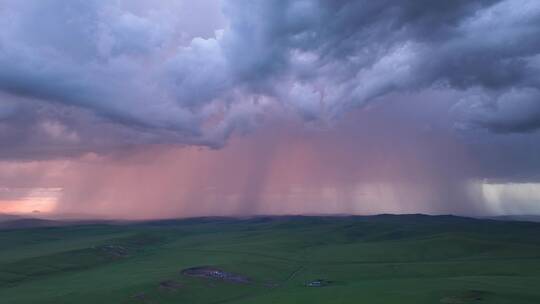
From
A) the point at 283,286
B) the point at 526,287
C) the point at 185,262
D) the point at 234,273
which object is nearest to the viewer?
the point at 526,287

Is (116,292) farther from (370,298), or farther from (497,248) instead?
(497,248)

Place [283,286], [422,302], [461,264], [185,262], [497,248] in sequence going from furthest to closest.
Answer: [497,248] → [185,262] → [461,264] → [283,286] → [422,302]

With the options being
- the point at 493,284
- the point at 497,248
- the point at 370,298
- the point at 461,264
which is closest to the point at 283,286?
the point at 370,298

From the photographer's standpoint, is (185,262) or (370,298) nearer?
(370,298)

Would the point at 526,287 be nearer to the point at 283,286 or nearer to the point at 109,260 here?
the point at 283,286

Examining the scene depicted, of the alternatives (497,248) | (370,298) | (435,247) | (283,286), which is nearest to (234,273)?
(283,286)

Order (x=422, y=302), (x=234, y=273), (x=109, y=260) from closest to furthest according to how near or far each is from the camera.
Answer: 1. (x=422, y=302)
2. (x=234, y=273)
3. (x=109, y=260)

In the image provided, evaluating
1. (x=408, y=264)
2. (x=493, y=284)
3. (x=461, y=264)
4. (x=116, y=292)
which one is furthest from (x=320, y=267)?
(x=116, y=292)

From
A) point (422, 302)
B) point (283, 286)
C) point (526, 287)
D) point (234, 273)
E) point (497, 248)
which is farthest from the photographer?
point (497, 248)

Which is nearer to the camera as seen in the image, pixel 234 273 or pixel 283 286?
pixel 283 286
